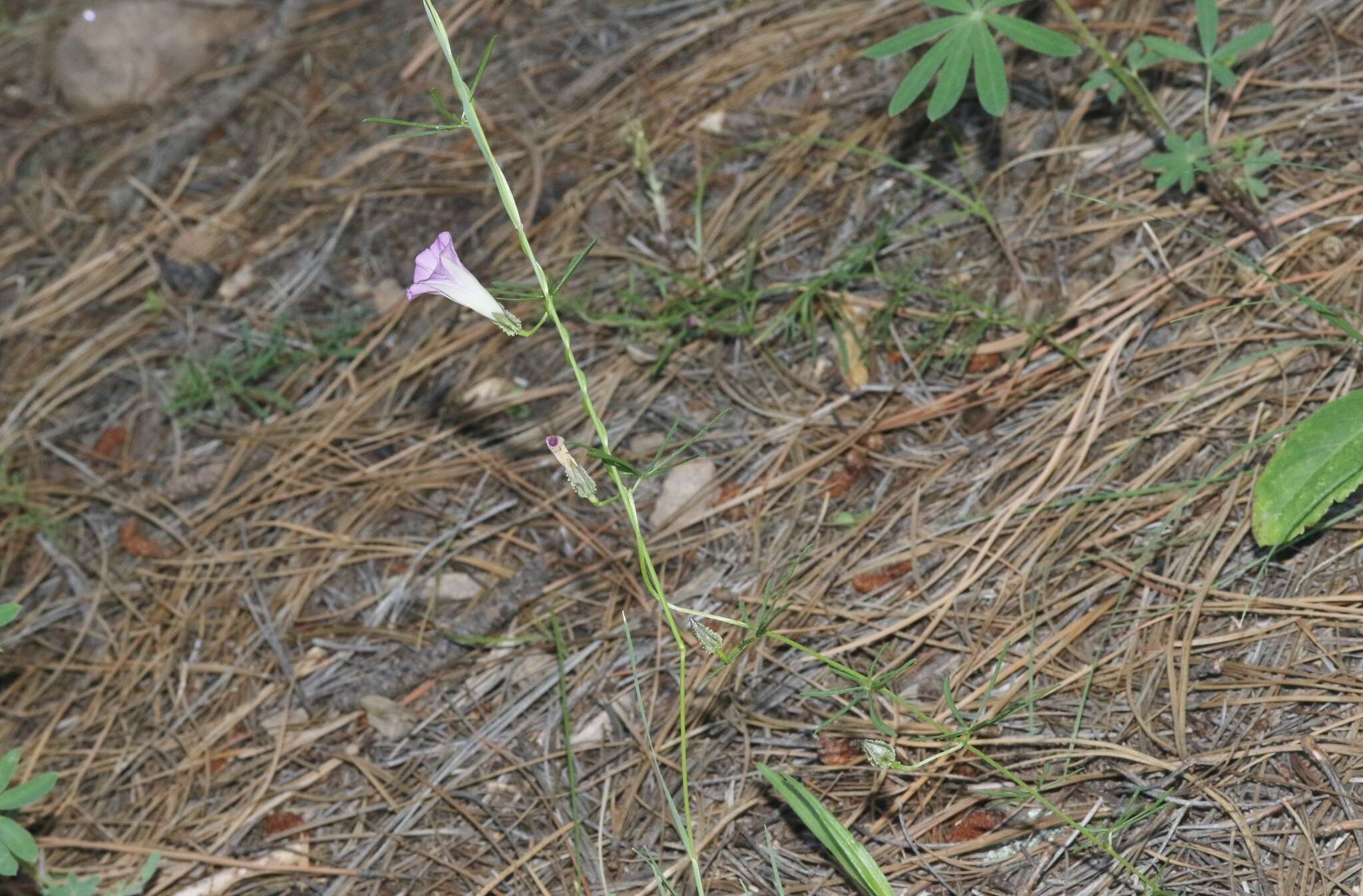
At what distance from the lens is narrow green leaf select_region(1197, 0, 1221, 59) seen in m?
2.25

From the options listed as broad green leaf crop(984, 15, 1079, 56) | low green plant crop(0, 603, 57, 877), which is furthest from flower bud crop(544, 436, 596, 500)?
broad green leaf crop(984, 15, 1079, 56)

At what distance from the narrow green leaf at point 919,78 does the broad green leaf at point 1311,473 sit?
1.00 metres

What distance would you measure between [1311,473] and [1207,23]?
1061 millimetres

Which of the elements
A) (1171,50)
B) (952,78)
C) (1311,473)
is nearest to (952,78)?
(952,78)

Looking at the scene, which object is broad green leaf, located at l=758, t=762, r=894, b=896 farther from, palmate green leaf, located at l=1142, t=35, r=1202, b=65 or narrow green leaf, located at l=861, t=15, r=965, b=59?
palmate green leaf, located at l=1142, t=35, r=1202, b=65

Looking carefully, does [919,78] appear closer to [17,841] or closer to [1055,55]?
[1055,55]

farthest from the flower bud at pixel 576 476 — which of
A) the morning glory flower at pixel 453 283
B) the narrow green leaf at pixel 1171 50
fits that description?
the narrow green leaf at pixel 1171 50

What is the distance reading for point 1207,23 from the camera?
2262 millimetres

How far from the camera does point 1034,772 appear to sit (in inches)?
67.9

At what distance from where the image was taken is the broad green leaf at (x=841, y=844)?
155cm

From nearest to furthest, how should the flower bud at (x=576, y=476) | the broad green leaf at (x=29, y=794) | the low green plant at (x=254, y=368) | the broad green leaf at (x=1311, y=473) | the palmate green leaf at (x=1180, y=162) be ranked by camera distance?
1. the flower bud at (x=576, y=476)
2. the broad green leaf at (x=1311, y=473)
3. the broad green leaf at (x=29, y=794)
4. the palmate green leaf at (x=1180, y=162)
5. the low green plant at (x=254, y=368)

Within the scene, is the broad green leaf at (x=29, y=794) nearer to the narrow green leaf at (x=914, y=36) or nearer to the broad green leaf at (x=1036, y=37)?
the narrow green leaf at (x=914, y=36)

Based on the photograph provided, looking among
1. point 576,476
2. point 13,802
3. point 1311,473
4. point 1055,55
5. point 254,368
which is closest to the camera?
point 576,476

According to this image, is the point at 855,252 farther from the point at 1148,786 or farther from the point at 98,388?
the point at 98,388
